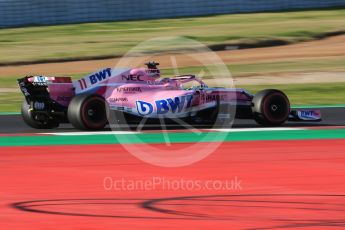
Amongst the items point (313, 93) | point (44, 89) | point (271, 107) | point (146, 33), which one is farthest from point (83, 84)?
point (146, 33)

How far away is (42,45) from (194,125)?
18136 mm

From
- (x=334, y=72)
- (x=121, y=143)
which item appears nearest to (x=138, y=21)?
(x=334, y=72)

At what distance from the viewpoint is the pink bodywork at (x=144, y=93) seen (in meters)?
16.1

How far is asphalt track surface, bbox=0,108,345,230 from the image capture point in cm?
780

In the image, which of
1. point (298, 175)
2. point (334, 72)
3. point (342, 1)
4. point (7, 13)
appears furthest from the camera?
point (342, 1)

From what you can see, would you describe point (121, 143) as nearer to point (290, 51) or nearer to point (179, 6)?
point (290, 51)

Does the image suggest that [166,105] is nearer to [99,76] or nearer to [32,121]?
[99,76]

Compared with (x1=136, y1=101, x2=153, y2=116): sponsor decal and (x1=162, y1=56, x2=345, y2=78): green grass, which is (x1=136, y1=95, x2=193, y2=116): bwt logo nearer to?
(x1=136, y1=101, x2=153, y2=116): sponsor decal

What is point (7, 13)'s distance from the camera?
1435 inches

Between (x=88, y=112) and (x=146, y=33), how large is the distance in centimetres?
1961

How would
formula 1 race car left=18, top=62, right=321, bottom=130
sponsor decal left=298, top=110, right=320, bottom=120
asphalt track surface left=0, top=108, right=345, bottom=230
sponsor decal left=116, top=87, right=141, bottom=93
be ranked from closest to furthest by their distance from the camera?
asphalt track surface left=0, top=108, right=345, bottom=230
formula 1 race car left=18, top=62, right=321, bottom=130
sponsor decal left=116, top=87, right=141, bottom=93
sponsor decal left=298, top=110, right=320, bottom=120

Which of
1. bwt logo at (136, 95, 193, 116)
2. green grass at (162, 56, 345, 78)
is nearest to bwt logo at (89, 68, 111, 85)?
bwt logo at (136, 95, 193, 116)

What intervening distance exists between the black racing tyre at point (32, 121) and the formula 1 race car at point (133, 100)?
0.08ft

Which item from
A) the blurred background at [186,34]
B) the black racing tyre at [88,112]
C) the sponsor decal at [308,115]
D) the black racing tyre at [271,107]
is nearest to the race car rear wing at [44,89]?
the black racing tyre at [88,112]
